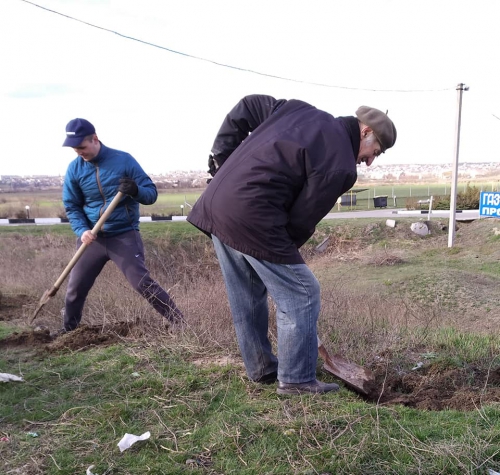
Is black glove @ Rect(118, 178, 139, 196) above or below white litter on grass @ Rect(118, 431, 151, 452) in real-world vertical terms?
above

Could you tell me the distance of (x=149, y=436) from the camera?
2.38 meters

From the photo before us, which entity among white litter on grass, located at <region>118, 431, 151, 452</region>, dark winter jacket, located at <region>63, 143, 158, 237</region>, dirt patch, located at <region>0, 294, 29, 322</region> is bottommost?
dirt patch, located at <region>0, 294, 29, 322</region>

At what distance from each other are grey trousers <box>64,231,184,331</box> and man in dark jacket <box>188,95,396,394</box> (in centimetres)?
161

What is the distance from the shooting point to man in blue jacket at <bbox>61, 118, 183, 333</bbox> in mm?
4410

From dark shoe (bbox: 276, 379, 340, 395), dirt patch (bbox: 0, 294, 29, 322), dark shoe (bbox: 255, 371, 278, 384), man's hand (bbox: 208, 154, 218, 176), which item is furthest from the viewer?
dirt patch (bbox: 0, 294, 29, 322)

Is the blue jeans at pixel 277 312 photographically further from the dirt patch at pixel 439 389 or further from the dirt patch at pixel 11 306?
the dirt patch at pixel 11 306

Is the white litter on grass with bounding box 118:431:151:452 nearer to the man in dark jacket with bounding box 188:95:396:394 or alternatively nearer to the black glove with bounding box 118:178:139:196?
the man in dark jacket with bounding box 188:95:396:394

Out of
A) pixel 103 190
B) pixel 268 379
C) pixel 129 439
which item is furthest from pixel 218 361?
pixel 103 190

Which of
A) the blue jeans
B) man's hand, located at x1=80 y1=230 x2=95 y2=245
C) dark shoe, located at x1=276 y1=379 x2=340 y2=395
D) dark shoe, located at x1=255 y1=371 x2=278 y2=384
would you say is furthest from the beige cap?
man's hand, located at x1=80 y1=230 x2=95 y2=245

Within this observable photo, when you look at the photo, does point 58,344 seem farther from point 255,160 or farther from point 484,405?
point 484,405

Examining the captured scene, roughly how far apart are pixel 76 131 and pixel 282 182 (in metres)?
2.42

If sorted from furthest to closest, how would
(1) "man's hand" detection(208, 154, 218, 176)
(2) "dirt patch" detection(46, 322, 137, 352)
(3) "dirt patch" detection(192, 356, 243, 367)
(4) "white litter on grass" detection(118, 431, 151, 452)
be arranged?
(2) "dirt patch" detection(46, 322, 137, 352), (3) "dirt patch" detection(192, 356, 243, 367), (1) "man's hand" detection(208, 154, 218, 176), (4) "white litter on grass" detection(118, 431, 151, 452)

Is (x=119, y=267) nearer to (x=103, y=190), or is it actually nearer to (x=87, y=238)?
(x=87, y=238)

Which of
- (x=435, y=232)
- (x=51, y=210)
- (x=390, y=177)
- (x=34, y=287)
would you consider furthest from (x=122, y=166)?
(x=390, y=177)
